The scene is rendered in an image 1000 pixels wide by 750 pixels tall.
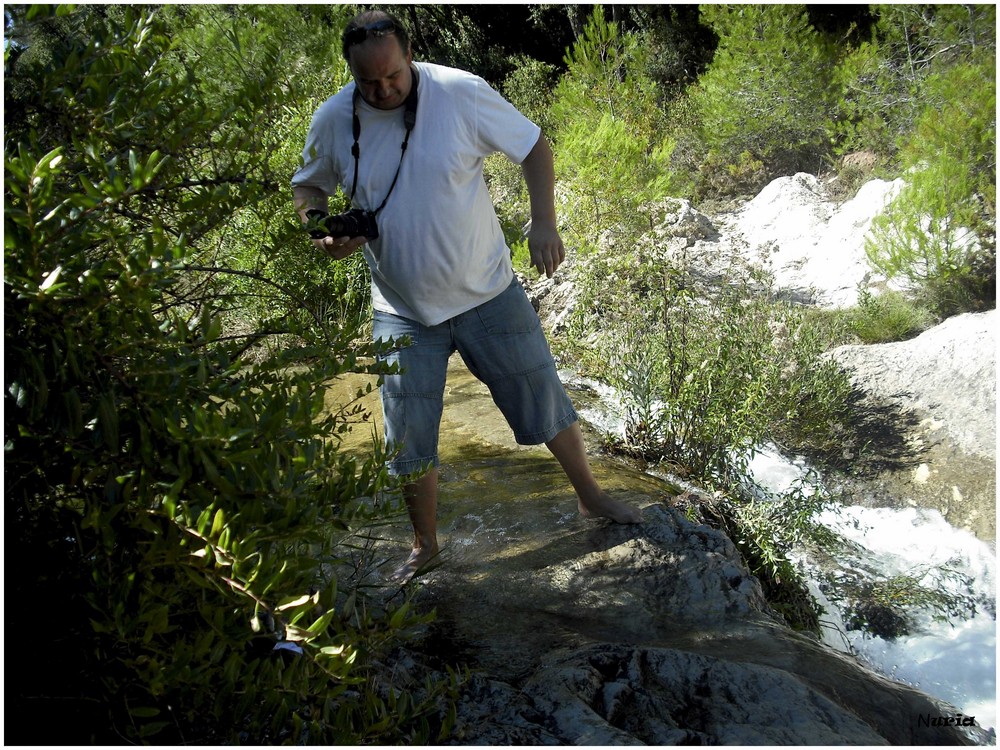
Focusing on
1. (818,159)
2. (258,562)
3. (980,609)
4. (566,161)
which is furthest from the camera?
(818,159)

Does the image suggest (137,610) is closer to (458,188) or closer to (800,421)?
(458,188)

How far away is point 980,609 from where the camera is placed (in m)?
4.24

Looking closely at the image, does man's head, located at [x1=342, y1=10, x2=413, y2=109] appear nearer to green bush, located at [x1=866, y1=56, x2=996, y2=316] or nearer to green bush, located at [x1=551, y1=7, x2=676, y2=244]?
green bush, located at [x1=551, y1=7, x2=676, y2=244]

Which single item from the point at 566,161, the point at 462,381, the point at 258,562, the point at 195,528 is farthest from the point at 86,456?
the point at 566,161

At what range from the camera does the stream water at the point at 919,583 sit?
3762 millimetres

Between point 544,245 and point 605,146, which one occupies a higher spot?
point 605,146

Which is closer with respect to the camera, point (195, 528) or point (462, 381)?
point (195, 528)

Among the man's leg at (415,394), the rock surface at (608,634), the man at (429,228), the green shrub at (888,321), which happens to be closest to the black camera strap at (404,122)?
the man at (429,228)

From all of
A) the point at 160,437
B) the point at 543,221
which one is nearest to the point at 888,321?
the point at 543,221

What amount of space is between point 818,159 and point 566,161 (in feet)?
15.0

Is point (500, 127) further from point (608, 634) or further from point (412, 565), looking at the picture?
point (608, 634)

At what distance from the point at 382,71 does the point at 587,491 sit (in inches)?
67.2

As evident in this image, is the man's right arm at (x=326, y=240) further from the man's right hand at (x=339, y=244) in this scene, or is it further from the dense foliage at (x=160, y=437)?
the dense foliage at (x=160, y=437)

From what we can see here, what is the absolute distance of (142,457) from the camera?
1353mm
